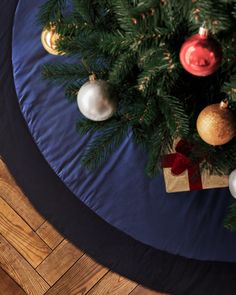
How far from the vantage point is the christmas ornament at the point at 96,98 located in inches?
23.4

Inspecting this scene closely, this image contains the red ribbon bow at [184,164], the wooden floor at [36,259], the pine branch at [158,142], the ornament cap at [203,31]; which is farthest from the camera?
the wooden floor at [36,259]

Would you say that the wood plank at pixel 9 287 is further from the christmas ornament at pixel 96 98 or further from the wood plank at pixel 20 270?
the christmas ornament at pixel 96 98

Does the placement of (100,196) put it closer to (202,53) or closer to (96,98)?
(96,98)

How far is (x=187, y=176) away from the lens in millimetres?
927

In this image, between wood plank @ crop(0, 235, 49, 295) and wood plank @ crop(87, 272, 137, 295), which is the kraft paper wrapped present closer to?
wood plank @ crop(87, 272, 137, 295)

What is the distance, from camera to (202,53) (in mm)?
435

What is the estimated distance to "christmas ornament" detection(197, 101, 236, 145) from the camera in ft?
1.77

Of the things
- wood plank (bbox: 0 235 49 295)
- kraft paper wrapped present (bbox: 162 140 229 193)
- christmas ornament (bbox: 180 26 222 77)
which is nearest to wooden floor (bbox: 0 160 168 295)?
wood plank (bbox: 0 235 49 295)

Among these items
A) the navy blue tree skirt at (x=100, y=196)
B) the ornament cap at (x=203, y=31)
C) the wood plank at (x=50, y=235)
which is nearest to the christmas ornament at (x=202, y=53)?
the ornament cap at (x=203, y=31)

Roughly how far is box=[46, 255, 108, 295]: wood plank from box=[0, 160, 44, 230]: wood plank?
0.15 meters

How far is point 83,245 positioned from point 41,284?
6.9 inches

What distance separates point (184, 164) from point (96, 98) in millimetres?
367

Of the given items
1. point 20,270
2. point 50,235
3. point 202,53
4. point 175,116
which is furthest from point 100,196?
point 202,53

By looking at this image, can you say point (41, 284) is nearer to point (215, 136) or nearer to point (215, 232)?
point (215, 232)
